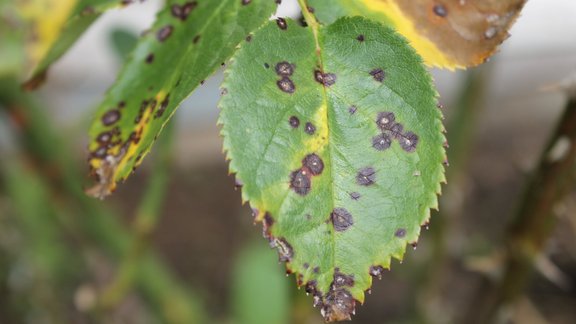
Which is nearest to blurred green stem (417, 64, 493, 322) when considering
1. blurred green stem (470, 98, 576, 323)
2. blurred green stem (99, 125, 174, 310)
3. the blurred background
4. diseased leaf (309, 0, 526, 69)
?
the blurred background

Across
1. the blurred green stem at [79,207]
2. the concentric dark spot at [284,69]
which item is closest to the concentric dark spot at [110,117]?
the concentric dark spot at [284,69]

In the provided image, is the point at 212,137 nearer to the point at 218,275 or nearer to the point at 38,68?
the point at 218,275

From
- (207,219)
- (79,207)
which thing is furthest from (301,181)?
(207,219)

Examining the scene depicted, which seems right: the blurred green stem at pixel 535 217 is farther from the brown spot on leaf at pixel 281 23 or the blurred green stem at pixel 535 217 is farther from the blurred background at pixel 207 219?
the brown spot on leaf at pixel 281 23

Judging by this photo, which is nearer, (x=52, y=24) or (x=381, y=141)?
(x=381, y=141)

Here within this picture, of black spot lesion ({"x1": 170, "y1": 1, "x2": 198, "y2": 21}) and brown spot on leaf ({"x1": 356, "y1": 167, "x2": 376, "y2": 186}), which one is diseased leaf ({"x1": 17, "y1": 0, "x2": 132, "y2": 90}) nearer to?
black spot lesion ({"x1": 170, "y1": 1, "x2": 198, "y2": 21})

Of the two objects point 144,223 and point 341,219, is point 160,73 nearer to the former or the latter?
point 341,219

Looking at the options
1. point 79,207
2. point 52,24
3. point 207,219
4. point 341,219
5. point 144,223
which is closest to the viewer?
point 341,219
